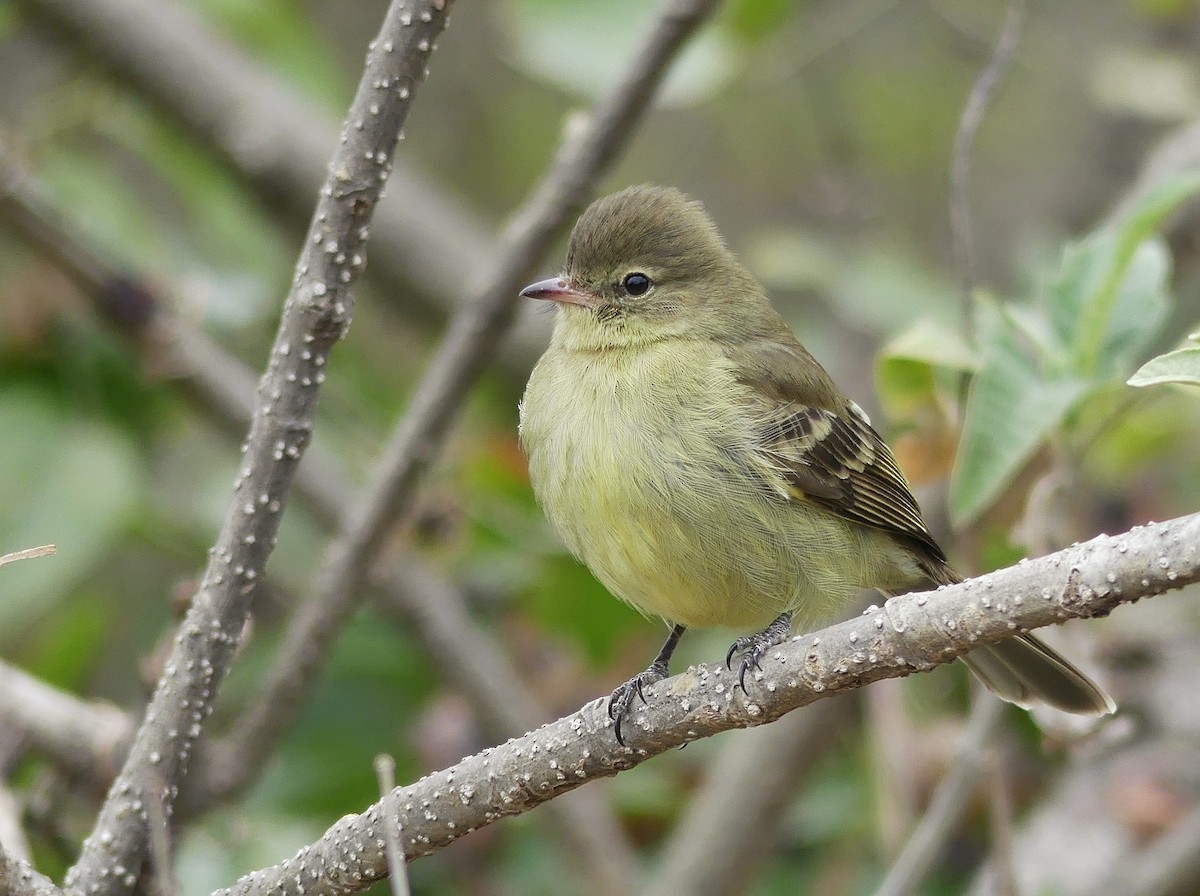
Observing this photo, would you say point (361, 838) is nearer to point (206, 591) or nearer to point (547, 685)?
point (206, 591)

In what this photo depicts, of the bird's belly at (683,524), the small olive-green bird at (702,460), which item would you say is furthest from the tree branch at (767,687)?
the bird's belly at (683,524)

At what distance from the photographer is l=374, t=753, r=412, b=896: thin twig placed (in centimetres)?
211

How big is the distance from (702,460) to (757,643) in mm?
481

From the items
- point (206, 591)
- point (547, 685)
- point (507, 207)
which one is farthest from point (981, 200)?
point (206, 591)

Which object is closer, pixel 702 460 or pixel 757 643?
pixel 757 643

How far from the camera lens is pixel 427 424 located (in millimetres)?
3955

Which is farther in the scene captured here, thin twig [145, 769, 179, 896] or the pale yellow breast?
the pale yellow breast

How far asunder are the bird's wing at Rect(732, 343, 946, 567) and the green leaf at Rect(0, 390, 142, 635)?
2105mm

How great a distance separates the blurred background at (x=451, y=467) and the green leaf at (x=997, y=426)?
1.8 inches

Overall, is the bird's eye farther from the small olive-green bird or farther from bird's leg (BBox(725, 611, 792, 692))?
bird's leg (BBox(725, 611, 792, 692))

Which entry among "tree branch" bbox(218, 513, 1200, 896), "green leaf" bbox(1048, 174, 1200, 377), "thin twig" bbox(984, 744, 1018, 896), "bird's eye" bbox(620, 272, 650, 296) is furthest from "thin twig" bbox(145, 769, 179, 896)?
"green leaf" bbox(1048, 174, 1200, 377)

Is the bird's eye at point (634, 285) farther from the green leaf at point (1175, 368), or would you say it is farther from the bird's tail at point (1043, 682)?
the green leaf at point (1175, 368)

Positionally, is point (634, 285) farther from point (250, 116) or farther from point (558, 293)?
point (250, 116)

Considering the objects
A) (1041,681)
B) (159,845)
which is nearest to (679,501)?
(1041,681)
